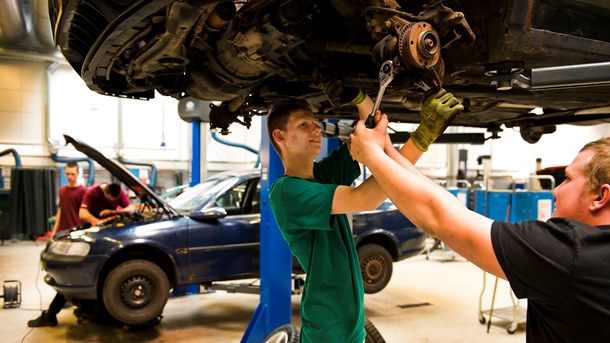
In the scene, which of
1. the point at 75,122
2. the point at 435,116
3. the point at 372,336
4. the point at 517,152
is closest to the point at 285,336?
the point at 372,336

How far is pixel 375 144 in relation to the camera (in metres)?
1.28

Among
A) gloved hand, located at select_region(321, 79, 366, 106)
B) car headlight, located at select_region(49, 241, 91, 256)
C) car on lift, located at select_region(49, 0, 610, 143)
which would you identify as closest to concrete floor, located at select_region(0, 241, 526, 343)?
car headlight, located at select_region(49, 241, 91, 256)

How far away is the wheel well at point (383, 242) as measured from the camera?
5.30 meters

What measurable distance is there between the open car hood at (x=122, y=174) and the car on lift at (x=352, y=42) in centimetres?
207

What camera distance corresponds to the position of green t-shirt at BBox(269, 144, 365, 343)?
1.71m

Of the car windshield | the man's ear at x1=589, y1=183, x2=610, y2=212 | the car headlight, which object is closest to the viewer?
the man's ear at x1=589, y1=183, x2=610, y2=212

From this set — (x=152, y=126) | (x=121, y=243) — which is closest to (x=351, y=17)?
(x=121, y=243)

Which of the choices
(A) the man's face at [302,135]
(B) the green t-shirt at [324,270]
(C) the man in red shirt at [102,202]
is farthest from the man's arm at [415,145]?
(C) the man in red shirt at [102,202]

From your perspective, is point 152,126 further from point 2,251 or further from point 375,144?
point 375,144

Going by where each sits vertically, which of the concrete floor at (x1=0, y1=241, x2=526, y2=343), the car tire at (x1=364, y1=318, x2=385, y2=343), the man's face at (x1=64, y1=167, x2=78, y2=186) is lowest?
the concrete floor at (x1=0, y1=241, x2=526, y2=343)

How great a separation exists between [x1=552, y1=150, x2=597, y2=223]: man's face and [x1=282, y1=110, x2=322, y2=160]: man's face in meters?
0.94

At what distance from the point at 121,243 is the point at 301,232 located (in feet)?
9.65

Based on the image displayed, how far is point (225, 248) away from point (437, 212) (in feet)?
11.9

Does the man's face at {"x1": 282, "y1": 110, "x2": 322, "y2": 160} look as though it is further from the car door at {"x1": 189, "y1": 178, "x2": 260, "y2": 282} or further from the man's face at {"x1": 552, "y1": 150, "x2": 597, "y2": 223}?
the car door at {"x1": 189, "y1": 178, "x2": 260, "y2": 282}
